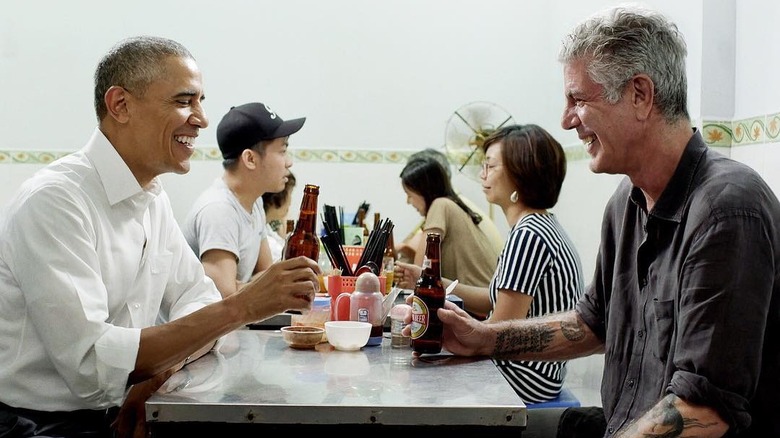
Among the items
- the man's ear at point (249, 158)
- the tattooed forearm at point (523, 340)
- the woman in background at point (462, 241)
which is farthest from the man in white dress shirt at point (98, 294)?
the woman in background at point (462, 241)

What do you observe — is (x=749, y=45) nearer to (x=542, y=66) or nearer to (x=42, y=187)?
(x=42, y=187)

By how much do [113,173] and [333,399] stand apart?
2.93 ft

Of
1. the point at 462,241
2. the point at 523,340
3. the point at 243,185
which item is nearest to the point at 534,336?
the point at 523,340

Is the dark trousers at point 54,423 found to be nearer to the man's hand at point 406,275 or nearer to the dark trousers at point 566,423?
the dark trousers at point 566,423

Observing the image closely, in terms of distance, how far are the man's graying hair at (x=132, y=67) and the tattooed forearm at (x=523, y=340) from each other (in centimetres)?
118

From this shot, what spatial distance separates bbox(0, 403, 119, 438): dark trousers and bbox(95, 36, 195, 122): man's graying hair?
0.80 m

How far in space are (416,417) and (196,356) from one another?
71cm

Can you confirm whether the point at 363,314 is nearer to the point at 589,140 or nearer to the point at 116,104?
the point at 589,140

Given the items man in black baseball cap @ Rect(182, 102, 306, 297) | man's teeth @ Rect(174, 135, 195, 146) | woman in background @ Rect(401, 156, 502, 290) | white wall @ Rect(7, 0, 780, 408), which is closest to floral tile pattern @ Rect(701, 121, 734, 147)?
woman in background @ Rect(401, 156, 502, 290)

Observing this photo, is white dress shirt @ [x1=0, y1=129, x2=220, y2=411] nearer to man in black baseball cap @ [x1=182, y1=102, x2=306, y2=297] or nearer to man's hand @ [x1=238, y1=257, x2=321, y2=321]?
man's hand @ [x1=238, y1=257, x2=321, y2=321]

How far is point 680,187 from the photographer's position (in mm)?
1652

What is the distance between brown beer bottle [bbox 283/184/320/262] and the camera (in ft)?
7.29

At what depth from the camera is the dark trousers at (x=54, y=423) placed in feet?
5.70

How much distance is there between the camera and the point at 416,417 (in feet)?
4.98
